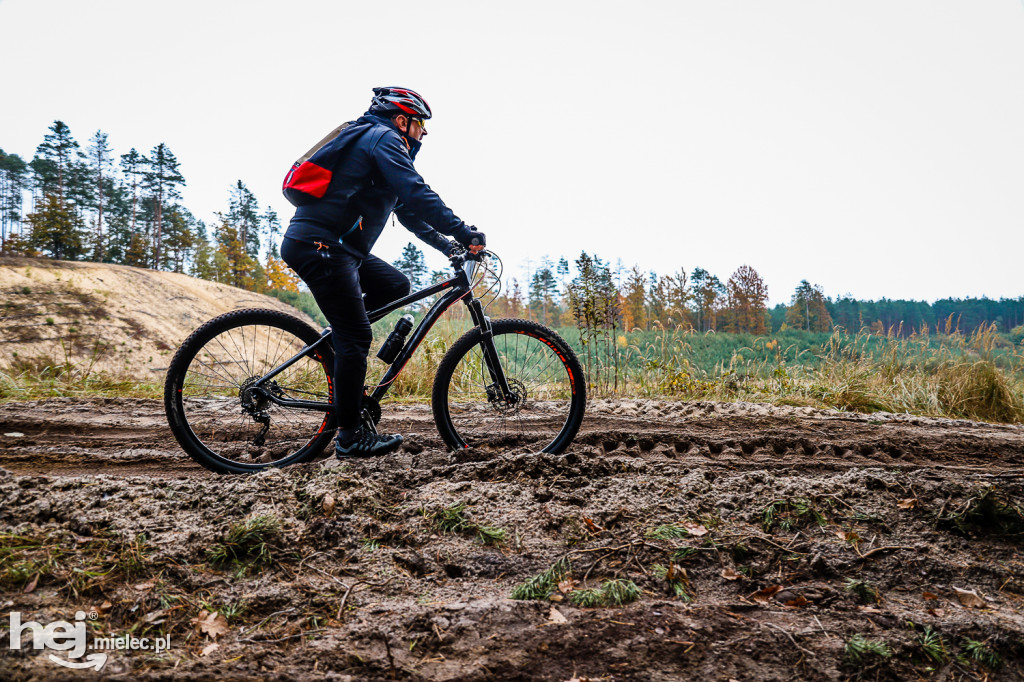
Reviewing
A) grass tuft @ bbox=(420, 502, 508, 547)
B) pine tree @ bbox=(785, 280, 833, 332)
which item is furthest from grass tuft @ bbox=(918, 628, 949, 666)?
pine tree @ bbox=(785, 280, 833, 332)

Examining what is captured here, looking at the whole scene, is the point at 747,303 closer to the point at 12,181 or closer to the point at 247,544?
the point at 247,544

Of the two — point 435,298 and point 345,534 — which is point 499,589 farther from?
point 435,298

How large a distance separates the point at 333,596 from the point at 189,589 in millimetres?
547

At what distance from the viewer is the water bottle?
11.5 ft

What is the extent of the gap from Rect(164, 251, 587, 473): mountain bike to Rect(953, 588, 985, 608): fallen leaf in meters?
2.08

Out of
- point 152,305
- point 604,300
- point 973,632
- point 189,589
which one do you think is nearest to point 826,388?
point 604,300

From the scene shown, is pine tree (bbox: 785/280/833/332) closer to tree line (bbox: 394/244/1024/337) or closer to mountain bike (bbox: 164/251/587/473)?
tree line (bbox: 394/244/1024/337)

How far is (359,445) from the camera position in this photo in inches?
133

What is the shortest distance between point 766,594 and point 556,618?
0.87 meters

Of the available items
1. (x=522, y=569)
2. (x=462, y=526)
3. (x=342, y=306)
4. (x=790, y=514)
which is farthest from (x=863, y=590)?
(x=342, y=306)

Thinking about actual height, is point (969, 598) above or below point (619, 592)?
below

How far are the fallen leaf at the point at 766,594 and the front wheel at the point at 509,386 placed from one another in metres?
1.69

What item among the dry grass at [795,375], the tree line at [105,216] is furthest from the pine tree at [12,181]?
the dry grass at [795,375]

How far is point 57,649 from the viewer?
5.19ft
